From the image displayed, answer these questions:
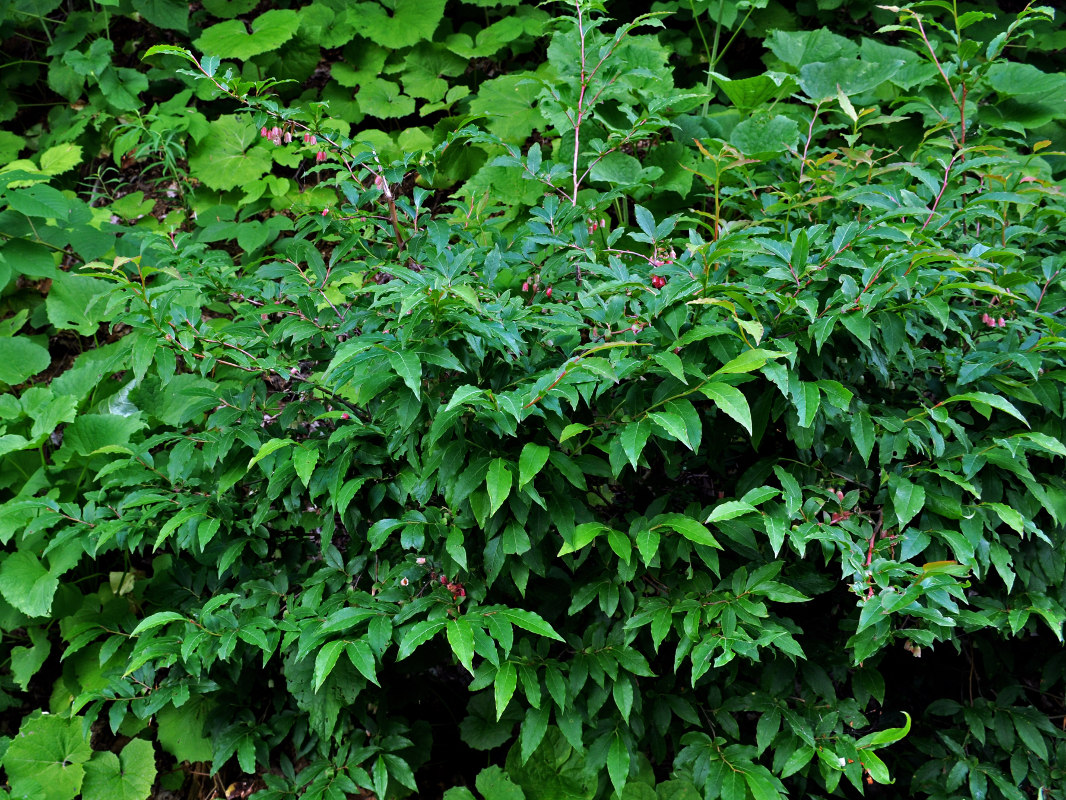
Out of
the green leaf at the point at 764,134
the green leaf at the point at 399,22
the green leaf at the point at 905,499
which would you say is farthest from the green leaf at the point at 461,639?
the green leaf at the point at 399,22

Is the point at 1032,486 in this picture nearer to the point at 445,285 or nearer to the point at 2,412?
the point at 445,285

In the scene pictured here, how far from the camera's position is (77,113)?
151 inches

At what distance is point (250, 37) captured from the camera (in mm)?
3385

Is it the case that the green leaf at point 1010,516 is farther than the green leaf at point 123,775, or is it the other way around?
the green leaf at point 123,775

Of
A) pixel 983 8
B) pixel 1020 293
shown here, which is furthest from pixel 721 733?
pixel 983 8

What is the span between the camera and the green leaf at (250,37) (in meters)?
3.31

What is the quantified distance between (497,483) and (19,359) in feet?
6.97

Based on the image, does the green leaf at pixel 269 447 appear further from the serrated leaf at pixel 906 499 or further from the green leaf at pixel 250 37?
the green leaf at pixel 250 37

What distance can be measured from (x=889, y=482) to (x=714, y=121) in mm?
1660

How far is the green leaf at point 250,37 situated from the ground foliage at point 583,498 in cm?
162

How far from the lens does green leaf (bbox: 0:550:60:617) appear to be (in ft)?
6.83

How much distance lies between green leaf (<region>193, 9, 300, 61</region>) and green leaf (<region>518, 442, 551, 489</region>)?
2.70m

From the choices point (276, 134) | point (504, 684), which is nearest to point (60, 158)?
point (276, 134)

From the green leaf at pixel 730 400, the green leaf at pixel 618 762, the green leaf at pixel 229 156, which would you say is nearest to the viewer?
the green leaf at pixel 730 400
